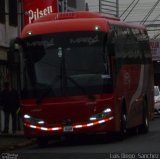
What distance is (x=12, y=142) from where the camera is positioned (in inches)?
976

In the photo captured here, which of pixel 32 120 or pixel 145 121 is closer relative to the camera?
pixel 32 120

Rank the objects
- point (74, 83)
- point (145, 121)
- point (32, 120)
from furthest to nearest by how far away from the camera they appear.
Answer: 1. point (145, 121)
2. point (32, 120)
3. point (74, 83)

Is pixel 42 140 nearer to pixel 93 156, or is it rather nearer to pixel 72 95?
pixel 72 95

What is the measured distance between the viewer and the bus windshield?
22.1m

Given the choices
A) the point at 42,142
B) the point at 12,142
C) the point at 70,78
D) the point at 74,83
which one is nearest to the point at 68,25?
the point at 70,78

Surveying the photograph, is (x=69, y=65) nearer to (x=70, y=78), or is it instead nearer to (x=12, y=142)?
(x=70, y=78)

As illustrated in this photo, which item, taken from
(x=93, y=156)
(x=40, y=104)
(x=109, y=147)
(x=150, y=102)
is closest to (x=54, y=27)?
(x=40, y=104)

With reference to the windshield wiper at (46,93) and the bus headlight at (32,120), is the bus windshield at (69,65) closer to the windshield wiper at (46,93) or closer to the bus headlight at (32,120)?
the windshield wiper at (46,93)

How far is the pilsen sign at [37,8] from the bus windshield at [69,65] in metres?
8.27

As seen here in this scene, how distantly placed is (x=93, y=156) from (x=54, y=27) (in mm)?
5399

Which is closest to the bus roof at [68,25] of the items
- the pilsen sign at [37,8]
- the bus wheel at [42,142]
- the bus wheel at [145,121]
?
the bus wheel at [42,142]

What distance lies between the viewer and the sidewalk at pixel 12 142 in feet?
74.5

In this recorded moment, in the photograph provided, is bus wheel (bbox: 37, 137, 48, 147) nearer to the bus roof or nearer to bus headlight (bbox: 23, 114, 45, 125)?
bus headlight (bbox: 23, 114, 45, 125)

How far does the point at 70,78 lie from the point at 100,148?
222cm
